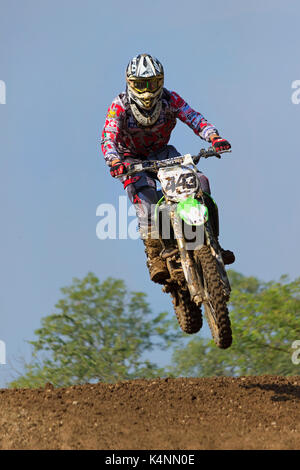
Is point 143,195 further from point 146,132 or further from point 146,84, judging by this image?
point 146,84

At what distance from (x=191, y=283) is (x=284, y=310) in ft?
29.0

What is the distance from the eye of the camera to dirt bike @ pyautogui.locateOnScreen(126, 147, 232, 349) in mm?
8867

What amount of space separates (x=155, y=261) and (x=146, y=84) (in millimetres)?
2265

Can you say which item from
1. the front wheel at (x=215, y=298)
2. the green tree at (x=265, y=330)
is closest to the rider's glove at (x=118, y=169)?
the front wheel at (x=215, y=298)

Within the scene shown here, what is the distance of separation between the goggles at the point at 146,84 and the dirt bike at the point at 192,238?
37.9 inches

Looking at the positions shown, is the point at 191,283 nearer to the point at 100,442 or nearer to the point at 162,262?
the point at 162,262

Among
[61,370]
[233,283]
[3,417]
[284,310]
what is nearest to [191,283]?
[3,417]

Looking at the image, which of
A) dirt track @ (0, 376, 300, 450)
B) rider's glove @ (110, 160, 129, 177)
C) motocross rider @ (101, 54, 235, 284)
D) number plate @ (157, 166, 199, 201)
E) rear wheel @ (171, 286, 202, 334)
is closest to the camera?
dirt track @ (0, 376, 300, 450)

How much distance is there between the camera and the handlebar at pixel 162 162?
9474 millimetres

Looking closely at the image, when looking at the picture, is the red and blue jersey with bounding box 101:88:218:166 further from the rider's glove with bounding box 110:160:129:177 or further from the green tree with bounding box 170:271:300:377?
the green tree with bounding box 170:271:300:377

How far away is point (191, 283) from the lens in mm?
9023

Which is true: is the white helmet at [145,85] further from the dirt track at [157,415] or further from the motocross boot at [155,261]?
the dirt track at [157,415]

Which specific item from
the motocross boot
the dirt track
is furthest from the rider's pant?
the dirt track

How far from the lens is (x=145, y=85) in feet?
32.9
